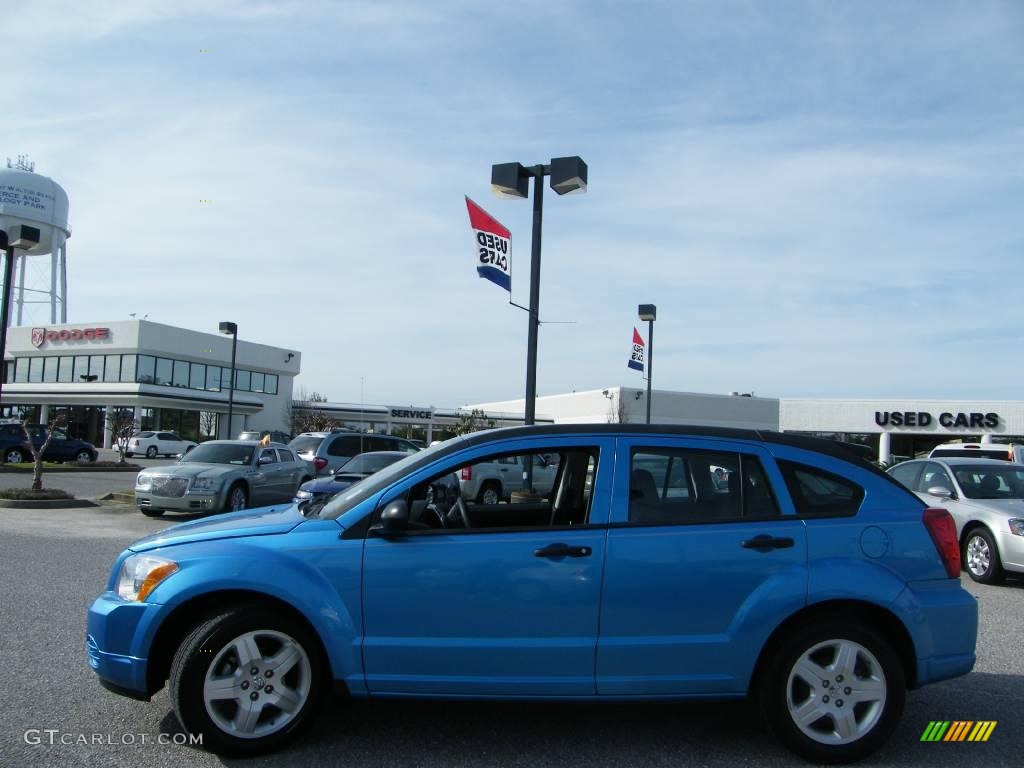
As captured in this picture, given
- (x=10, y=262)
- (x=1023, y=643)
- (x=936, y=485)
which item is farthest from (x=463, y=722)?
(x=10, y=262)

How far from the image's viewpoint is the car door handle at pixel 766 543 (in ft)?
14.3

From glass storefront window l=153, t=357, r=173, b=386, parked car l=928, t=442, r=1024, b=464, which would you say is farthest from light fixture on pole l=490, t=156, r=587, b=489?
glass storefront window l=153, t=357, r=173, b=386

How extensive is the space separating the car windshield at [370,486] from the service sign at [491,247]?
30.0ft

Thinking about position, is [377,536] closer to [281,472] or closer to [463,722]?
[463,722]

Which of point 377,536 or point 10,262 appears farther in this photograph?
point 10,262

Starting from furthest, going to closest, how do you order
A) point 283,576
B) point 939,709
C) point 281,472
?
point 281,472
point 939,709
point 283,576

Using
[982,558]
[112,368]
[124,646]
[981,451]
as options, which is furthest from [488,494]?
[112,368]

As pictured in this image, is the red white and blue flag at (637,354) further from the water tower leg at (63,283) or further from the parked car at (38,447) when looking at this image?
the water tower leg at (63,283)

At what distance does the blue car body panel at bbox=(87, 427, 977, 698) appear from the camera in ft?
13.8

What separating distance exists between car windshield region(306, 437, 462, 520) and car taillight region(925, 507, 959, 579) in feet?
8.56

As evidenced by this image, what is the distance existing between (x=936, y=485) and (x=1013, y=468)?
1.11 metres

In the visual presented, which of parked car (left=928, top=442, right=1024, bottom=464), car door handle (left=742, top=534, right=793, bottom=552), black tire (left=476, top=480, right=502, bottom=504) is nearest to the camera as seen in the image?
car door handle (left=742, top=534, right=793, bottom=552)

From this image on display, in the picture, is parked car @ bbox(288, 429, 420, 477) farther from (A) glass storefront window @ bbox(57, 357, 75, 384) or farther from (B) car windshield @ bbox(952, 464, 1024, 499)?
(A) glass storefront window @ bbox(57, 357, 75, 384)

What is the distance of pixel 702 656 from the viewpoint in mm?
4258
